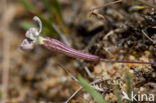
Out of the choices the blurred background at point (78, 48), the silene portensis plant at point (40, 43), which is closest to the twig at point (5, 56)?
the blurred background at point (78, 48)

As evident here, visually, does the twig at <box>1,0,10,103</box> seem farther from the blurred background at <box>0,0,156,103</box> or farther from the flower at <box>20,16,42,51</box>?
the flower at <box>20,16,42,51</box>

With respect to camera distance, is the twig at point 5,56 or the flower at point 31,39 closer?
the flower at point 31,39

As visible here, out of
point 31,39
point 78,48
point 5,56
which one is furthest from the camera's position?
point 5,56

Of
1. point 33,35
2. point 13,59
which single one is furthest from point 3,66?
point 33,35

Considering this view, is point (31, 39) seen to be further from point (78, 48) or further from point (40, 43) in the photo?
point (78, 48)

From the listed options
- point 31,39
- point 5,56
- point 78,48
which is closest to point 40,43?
point 31,39

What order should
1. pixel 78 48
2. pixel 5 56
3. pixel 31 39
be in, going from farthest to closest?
pixel 5 56 → pixel 78 48 → pixel 31 39

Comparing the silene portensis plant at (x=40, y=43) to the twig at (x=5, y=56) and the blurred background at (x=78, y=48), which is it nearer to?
the blurred background at (x=78, y=48)

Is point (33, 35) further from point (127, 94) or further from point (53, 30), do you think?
point (127, 94)
